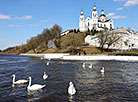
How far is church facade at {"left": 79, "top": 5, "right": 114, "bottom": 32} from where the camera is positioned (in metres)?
144

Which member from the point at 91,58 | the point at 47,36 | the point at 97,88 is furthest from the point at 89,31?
the point at 97,88

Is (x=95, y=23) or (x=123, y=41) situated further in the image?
(x=95, y=23)

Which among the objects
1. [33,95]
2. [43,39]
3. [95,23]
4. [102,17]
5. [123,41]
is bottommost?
[33,95]

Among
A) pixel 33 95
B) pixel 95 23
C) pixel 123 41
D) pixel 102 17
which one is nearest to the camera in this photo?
pixel 33 95

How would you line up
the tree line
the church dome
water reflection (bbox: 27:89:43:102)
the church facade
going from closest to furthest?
water reflection (bbox: 27:89:43:102) → the tree line → the church facade → the church dome

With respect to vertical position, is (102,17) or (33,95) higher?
(102,17)

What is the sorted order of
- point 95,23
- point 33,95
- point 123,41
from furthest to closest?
point 95,23 → point 123,41 → point 33,95

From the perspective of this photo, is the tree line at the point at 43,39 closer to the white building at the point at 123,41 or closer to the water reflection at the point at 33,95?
the white building at the point at 123,41

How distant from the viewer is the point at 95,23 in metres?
144

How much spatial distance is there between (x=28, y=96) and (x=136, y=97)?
9.25m

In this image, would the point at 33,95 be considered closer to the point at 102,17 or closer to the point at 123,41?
the point at 123,41

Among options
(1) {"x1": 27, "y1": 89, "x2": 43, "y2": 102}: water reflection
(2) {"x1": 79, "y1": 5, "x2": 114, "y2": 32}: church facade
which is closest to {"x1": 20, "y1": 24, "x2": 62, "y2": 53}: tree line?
(2) {"x1": 79, "y1": 5, "x2": 114, "y2": 32}: church facade

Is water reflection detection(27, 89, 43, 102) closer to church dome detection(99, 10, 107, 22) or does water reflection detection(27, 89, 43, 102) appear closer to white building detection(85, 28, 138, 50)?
white building detection(85, 28, 138, 50)

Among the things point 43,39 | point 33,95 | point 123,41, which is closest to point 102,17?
point 123,41
